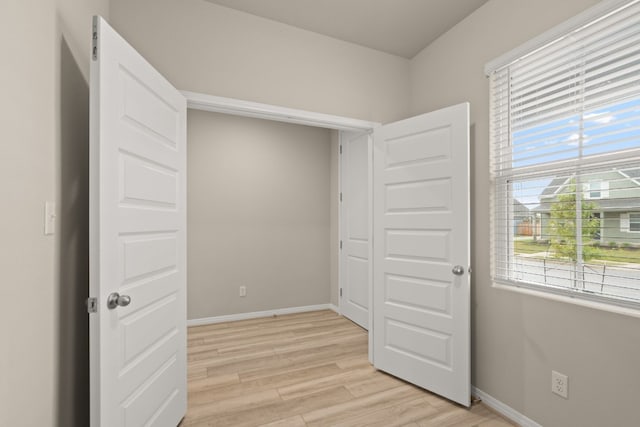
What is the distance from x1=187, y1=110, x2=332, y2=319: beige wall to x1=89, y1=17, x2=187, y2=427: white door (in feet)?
5.82

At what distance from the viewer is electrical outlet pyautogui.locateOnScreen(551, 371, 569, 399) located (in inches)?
63.1

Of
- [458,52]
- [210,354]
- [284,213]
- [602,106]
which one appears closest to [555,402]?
[602,106]

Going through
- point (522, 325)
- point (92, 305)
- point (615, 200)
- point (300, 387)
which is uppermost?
point (615, 200)

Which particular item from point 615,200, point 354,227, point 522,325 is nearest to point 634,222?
point 615,200

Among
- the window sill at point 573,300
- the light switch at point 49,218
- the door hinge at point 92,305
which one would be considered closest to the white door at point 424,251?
the window sill at point 573,300

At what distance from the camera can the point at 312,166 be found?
13.6ft

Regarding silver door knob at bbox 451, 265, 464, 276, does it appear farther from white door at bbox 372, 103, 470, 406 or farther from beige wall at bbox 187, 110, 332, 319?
beige wall at bbox 187, 110, 332, 319

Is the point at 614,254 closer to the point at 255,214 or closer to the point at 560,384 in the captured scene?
the point at 560,384

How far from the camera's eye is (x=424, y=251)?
2168 mm

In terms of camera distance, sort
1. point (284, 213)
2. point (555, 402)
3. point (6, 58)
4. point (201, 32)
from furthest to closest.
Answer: point (284, 213)
point (201, 32)
point (555, 402)
point (6, 58)

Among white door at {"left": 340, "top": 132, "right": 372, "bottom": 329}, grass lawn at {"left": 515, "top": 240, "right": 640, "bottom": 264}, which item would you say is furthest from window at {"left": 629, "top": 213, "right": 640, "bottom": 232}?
white door at {"left": 340, "top": 132, "right": 372, "bottom": 329}

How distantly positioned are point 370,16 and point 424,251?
1.85 metres

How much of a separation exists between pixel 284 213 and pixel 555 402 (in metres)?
3.17

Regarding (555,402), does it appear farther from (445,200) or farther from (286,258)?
(286,258)
